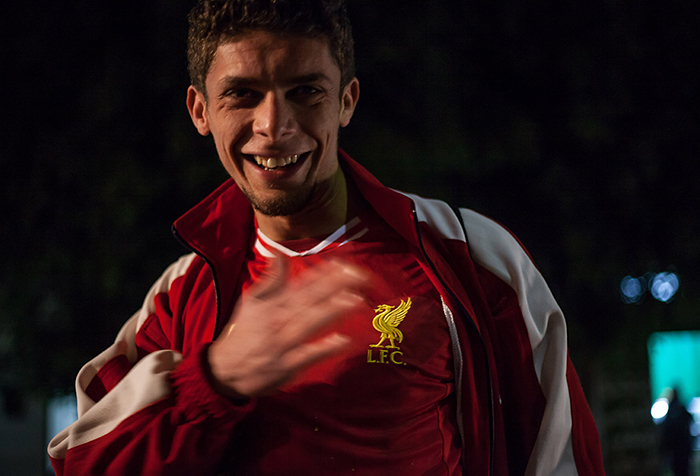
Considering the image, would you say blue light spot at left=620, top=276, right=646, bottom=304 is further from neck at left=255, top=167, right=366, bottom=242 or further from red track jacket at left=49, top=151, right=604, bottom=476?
neck at left=255, top=167, right=366, bottom=242

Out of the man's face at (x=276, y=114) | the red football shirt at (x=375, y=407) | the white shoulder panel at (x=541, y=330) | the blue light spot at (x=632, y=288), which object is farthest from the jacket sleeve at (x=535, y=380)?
the blue light spot at (x=632, y=288)

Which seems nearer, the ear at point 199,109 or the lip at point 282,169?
the lip at point 282,169

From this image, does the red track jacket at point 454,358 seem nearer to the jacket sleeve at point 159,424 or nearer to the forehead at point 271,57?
the jacket sleeve at point 159,424

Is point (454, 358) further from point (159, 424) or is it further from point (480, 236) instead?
point (159, 424)

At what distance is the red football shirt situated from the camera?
1.38 m

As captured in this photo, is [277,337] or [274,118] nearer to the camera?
[277,337]

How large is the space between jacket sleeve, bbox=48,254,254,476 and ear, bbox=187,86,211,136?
652 mm

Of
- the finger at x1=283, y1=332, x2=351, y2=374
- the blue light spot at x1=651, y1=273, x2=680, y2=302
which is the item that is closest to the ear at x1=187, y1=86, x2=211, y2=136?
the finger at x1=283, y1=332, x2=351, y2=374

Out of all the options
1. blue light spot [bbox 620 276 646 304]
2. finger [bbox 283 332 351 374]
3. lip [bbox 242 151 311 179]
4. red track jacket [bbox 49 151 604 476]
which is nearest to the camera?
finger [bbox 283 332 351 374]

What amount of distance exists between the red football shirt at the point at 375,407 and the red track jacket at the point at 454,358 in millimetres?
47

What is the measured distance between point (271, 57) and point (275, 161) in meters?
0.23

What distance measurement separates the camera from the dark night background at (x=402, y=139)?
3076 millimetres

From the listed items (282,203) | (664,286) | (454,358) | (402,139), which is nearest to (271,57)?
(282,203)

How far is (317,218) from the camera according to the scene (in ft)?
5.31
